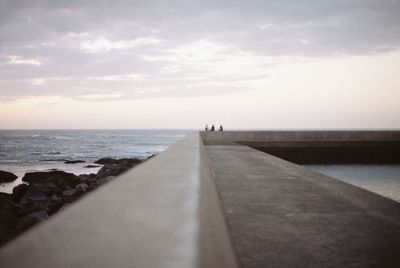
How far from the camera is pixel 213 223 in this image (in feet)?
2.79

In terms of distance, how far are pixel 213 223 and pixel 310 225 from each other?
2.75 meters


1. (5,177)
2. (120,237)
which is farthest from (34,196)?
(120,237)

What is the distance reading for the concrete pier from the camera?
0.54m

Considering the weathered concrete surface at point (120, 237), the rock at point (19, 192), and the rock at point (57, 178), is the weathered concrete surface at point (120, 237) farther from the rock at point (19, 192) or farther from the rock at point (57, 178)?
the rock at point (57, 178)

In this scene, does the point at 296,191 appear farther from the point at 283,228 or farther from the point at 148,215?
the point at 148,215

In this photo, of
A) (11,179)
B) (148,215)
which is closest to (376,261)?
(148,215)

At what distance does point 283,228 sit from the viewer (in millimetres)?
3248

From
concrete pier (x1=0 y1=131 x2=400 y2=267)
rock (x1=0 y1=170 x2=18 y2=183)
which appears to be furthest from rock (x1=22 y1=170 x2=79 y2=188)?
concrete pier (x1=0 y1=131 x2=400 y2=267)

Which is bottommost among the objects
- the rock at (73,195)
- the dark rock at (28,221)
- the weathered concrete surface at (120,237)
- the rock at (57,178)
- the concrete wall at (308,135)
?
the rock at (57,178)

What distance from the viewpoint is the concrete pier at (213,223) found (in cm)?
54

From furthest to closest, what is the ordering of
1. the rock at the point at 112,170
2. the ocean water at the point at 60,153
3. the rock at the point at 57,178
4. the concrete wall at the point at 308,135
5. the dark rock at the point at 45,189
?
the ocean water at the point at 60,153 < the concrete wall at the point at 308,135 < the rock at the point at 112,170 < the rock at the point at 57,178 < the dark rock at the point at 45,189

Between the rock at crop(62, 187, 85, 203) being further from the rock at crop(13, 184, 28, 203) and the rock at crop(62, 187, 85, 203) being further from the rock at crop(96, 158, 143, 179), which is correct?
the rock at crop(13, 184, 28, 203)

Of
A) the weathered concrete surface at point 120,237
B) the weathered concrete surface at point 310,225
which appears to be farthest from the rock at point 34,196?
the weathered concrete surface at point 120,237

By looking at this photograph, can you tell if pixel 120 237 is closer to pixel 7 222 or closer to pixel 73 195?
pixel 7 222
